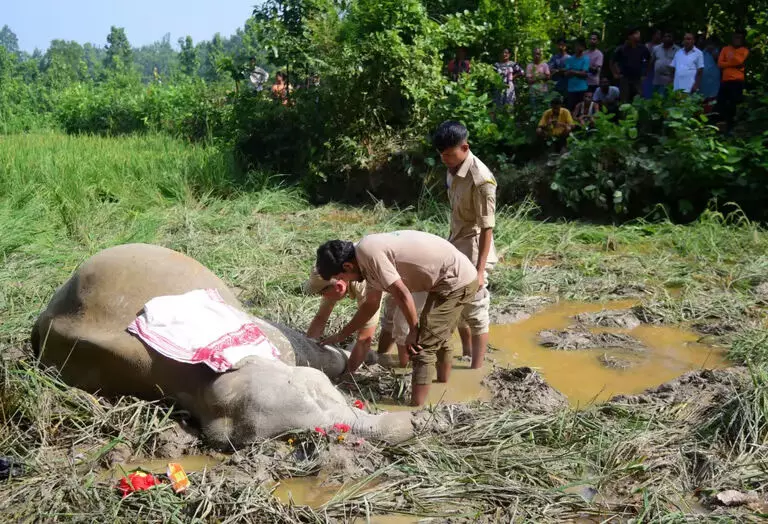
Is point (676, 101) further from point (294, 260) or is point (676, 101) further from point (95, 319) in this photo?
point (95, 319)

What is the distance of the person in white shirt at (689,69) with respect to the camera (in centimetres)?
933

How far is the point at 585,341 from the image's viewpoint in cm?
546

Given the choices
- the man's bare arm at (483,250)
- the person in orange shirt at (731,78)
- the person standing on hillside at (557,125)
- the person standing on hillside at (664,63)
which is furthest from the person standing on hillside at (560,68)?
the man's bare arm at (483,250)

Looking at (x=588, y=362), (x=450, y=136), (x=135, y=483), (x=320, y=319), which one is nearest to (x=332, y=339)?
(x=320, y=319)

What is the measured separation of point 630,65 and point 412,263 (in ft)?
23.6

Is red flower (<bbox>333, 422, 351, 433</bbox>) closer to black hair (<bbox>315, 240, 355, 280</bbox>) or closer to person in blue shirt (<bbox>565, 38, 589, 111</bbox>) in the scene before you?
black hair (<bbox>315, 240, 355, 280</bbox>)

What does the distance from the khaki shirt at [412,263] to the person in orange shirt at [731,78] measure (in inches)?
261

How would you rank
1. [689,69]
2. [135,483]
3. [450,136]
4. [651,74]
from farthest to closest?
1. [651,74]
2. [689,69]
3. [450,136]
4. [135,483]

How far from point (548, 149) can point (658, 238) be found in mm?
2459

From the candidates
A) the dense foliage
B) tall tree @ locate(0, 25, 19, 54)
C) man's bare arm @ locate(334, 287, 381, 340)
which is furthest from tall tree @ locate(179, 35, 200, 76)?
tall tree @ locate(0, 25, 19, 54)

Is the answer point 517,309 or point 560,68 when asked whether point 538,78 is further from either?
point 517,309

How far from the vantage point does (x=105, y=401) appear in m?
3.88

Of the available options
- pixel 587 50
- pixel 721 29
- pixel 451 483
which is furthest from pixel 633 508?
pixel 721 29

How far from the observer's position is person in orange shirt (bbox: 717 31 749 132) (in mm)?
9273
